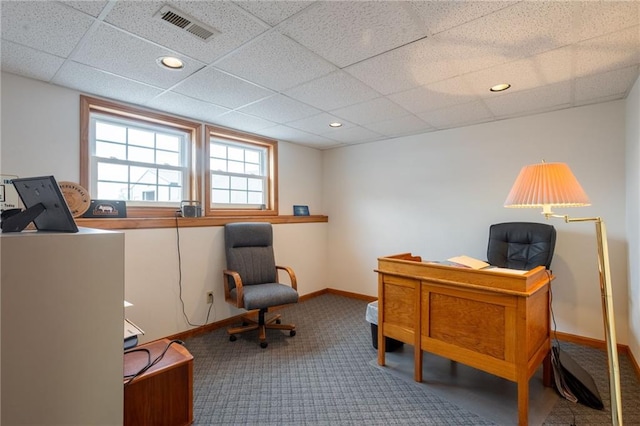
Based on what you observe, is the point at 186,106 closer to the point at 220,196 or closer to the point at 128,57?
the point at 128,57

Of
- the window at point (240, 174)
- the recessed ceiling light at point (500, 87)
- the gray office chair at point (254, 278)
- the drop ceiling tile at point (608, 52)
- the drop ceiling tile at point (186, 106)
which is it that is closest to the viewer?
the drop ceiling tile at point (608, 52)

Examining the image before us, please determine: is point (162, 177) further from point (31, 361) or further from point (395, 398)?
point (395, 398)

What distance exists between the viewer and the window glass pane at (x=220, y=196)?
369cm

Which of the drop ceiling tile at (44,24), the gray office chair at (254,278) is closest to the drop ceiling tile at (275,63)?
the drop ceiling tile at (44,24)

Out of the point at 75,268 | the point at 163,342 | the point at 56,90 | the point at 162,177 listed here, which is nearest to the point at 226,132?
the point at 162,177

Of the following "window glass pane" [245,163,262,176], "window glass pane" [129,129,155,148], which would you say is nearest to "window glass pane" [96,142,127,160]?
"window glass pane" [129,129,155,148]

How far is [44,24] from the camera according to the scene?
65.9 inches

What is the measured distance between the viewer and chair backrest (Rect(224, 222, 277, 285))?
3.35 metres

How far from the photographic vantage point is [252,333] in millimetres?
3271

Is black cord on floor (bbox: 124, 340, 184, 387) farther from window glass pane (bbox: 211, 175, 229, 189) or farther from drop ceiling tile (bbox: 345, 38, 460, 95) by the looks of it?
drop ceiling tile (bbox: 345, 38, 460, 95)

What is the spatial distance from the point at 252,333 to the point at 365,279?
74.4 inches

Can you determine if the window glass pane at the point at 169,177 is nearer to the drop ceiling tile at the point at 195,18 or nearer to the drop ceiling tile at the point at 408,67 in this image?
the drop ceiling tile at the point at 195,18

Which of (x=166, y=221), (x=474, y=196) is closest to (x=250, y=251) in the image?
(x=166, y=221)

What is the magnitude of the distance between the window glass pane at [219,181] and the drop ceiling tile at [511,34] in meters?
2.78
